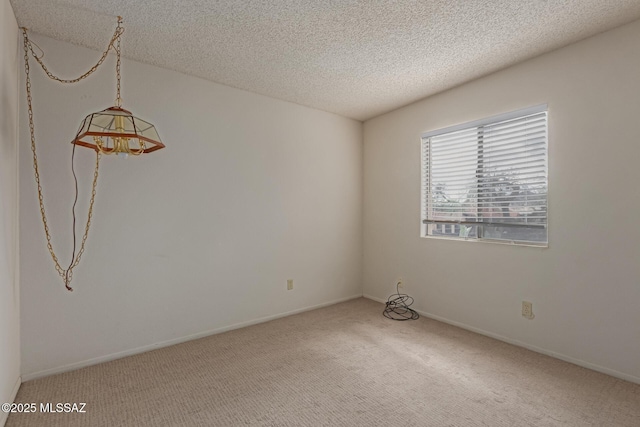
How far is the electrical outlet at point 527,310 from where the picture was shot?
104 inches

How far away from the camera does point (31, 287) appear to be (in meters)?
2.22

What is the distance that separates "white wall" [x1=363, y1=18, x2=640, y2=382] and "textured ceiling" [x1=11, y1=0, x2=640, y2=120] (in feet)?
0.72

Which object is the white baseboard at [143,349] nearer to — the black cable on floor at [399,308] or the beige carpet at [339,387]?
the beige carpet at [339,387]

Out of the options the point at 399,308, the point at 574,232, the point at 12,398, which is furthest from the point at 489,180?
the point at 12,398

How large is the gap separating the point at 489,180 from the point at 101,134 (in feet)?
10.1

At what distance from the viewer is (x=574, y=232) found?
2.41 metres

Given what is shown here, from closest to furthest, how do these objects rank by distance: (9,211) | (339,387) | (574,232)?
1. (9,211)
2. (339,387)
3. (574,232)

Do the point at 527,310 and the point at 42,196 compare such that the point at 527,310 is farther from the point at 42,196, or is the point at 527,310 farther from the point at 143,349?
the point at 42,196

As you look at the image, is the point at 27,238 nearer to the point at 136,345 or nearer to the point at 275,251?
the point at 136,345

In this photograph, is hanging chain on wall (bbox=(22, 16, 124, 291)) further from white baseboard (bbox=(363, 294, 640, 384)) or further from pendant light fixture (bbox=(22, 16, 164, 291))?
white baseboard (bbox=(363, 294, 640, 384))

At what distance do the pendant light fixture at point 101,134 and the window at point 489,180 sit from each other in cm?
282

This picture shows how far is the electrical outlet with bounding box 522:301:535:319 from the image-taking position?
2.65 m

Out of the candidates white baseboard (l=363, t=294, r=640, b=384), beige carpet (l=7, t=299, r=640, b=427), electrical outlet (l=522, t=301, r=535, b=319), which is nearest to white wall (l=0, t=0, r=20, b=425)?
beige carpet (l=7, t=299, r=640, b=427)

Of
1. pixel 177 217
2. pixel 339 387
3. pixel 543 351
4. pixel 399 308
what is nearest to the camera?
pixel 339 387
